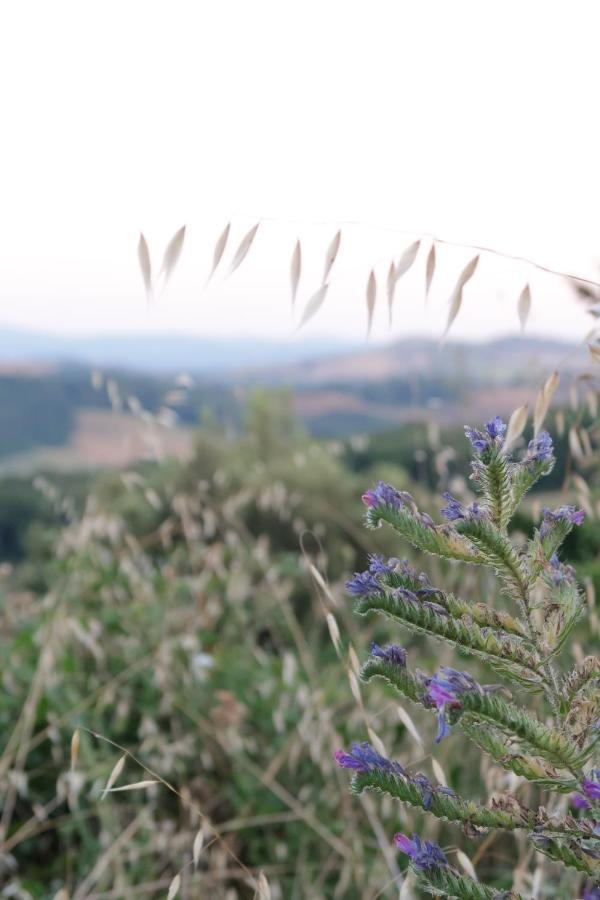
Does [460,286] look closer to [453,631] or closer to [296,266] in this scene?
[296,266]

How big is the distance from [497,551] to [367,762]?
0.85 feet

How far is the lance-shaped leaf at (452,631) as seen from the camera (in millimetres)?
978

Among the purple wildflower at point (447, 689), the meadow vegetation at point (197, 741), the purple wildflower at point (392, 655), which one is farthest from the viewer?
the meadow vegetation at point (197, 741)

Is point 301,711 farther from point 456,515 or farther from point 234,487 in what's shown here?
point 234,487

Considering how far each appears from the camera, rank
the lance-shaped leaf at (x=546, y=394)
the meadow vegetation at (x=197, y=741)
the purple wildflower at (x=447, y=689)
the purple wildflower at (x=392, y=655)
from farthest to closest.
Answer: the meadow vegetation at (x=197, y=741)
the lance-shaped leaf at (x=546, y=394)
the purple wildflower at (x=392, y=655)
the purple wildflower at (x=447, y=689)

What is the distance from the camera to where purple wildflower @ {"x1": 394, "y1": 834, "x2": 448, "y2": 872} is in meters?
0.98

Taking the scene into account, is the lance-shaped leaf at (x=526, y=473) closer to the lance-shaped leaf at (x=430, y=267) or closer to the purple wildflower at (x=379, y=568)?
the purple wildflower at (x=379, y=568)

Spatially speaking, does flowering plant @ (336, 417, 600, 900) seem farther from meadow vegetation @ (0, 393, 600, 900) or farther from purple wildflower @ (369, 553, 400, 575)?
meadow vegetation @ (0, 393, 600, 900)

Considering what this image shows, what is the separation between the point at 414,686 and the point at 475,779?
2.33 meters

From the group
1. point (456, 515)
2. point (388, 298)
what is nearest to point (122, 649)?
point (388, 298)

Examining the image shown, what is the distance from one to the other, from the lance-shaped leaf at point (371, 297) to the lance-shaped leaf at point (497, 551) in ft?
1.42

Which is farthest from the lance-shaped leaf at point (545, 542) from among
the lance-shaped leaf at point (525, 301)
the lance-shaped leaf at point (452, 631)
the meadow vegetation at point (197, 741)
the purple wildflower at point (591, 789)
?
the meadow vegetation at point (197, 741)

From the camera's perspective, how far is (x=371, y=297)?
53.1 inches

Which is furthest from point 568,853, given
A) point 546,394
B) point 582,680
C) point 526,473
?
point 546,394
